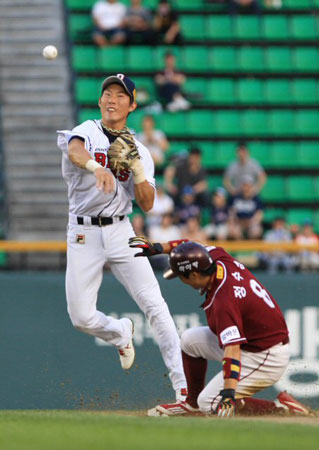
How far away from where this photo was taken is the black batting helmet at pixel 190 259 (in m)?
5.65

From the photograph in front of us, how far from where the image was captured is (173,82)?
12188 mm

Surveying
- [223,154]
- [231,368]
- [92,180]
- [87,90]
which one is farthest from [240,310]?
[87,90]

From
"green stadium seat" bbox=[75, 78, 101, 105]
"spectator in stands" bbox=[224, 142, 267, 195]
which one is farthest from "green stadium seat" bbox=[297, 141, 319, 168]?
"green stadium seat" bbox=[75, 78, 101, 105]

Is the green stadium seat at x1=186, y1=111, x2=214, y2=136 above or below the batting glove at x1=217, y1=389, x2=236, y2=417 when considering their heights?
above

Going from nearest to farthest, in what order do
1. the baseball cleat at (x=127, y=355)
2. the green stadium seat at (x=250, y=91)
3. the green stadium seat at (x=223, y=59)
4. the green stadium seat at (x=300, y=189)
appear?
1. the baseball cleat at (x=127, y=355)
2. the green stadium seat at (x=300, y=189)
3. the green stadium seat at (x=250, y=91)
4. the green stadium seat at (x=223, y=59)

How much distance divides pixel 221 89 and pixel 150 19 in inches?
55.0

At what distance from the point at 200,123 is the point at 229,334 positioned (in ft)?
24.1

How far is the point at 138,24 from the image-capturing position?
12.9 metres

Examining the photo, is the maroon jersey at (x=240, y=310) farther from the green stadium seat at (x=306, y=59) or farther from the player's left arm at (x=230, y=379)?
the green stadium seat at (x=306, y=59)

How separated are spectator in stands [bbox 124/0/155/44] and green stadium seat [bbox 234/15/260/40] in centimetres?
138

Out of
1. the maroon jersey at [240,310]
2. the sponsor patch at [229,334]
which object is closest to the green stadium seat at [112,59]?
the maroon jersey at [240,310]

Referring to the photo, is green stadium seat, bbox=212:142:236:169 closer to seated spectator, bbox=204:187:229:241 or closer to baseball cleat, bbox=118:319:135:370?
seated spectator, bbox=204:187:229:241

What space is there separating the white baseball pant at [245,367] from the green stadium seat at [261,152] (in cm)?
650

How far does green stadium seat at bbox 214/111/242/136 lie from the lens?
12.6 m
